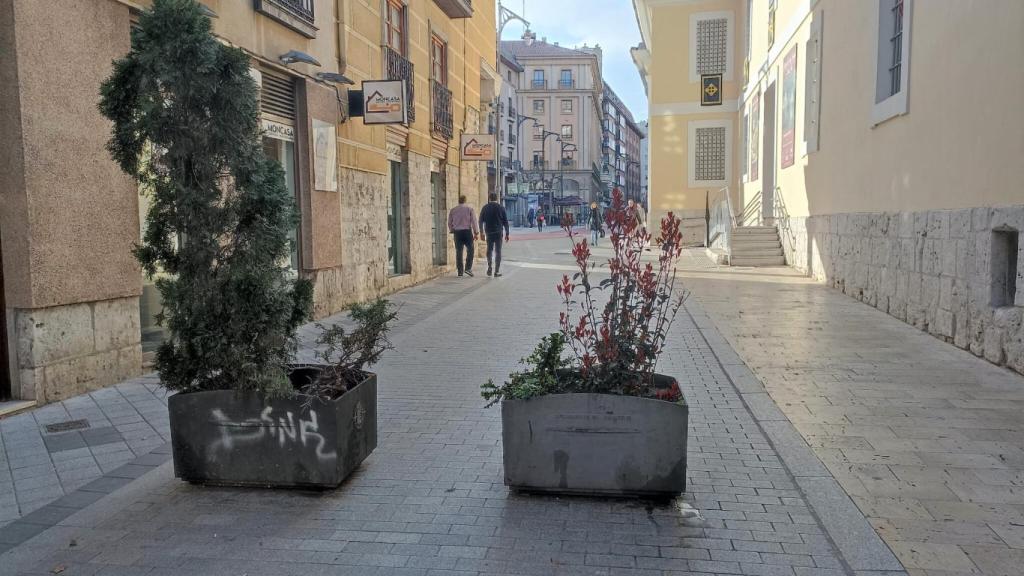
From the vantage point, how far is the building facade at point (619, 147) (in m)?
106

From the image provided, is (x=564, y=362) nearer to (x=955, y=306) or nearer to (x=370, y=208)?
(x=955, y=306)

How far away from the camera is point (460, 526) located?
3.54m

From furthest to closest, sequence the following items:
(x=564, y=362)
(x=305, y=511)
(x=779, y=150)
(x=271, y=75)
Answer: (x=779, y=150) < (x=271, y=75) < (x=564, y=362) < (x=305, y=511)

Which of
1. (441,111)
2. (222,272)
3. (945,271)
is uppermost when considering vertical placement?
(441,111)

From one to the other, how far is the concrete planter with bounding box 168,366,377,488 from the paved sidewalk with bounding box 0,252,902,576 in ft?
0.34

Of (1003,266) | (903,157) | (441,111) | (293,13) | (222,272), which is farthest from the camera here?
(441,111)

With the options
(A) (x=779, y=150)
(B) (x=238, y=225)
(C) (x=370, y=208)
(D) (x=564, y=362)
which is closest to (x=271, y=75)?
(C) (x=370, y=208)

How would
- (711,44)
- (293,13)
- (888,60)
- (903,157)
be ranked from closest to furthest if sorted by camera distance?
(293,13) < (903,157) < (888,60) < (711,44)

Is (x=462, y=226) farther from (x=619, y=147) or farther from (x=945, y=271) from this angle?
(x=619, y=147)

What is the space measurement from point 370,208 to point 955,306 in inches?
321

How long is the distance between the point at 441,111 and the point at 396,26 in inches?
114

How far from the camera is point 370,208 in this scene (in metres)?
12.1

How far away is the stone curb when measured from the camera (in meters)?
3.15

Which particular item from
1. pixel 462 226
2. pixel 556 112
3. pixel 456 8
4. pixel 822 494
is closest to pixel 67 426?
pixel 822 494
